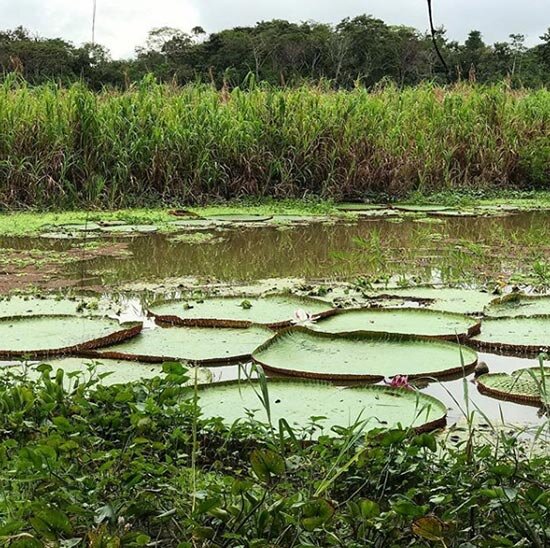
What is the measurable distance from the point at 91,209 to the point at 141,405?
5364 mm

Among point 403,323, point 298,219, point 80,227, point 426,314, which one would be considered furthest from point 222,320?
point 298,219

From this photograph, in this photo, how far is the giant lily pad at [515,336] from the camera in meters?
2.90

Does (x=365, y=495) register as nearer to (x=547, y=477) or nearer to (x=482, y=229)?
(x=547, y=477)

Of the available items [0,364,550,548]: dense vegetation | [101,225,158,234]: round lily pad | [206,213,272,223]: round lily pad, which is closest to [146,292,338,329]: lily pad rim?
[0,364,550,548]: dense vegetation

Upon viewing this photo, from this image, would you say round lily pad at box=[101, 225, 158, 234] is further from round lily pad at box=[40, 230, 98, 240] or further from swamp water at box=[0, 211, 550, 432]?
round lily pad at box=[40, 230, 98, 240]

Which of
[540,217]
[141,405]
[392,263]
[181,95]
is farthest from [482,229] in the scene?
[141,405]

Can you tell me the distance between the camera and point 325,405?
7.57ft

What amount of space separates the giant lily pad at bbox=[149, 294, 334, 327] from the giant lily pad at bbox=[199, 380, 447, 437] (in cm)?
75

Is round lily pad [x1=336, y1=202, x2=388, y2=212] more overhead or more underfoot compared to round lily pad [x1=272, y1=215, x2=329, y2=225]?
more overhead

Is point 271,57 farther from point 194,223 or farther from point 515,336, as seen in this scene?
point 515,336

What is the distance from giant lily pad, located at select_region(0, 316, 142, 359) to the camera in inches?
112

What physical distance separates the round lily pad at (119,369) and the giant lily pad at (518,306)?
134 centimetres

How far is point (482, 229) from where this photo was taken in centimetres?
618

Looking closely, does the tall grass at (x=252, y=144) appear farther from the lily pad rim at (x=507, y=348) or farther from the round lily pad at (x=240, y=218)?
the lily pad rim at (x=507, y=348)
